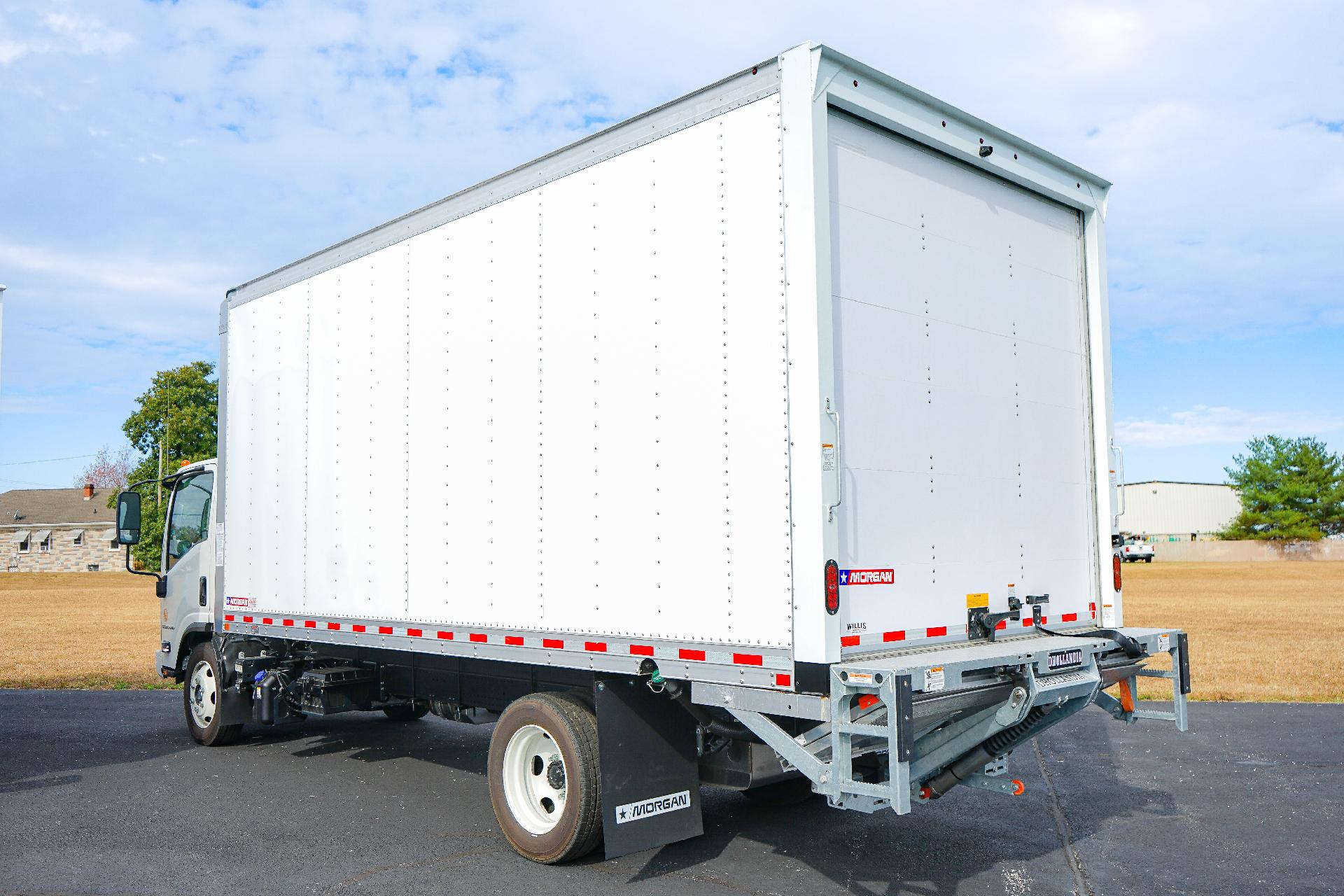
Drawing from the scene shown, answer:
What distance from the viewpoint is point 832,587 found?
4.69m

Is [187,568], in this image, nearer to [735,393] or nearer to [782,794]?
[782,794]

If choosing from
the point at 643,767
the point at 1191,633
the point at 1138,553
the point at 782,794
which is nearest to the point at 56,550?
the point at 1138,553

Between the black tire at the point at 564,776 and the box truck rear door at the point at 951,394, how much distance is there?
167cm

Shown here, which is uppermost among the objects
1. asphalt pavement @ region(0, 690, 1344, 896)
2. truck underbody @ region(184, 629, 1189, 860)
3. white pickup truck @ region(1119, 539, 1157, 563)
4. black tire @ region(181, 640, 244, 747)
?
truck underbody @ region(184, 629, 1189, 860)

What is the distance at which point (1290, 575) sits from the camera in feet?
157

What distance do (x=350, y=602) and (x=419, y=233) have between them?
8.46 ft

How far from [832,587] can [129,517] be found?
726 cm

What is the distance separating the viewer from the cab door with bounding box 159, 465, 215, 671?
32.1 feet

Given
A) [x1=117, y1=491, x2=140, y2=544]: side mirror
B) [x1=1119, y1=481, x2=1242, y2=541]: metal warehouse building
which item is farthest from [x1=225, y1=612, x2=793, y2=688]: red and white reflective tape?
[x1=1119, y1=481, x2=1242, y2=541]: metal warehouse building

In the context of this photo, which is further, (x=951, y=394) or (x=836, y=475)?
(x=951, y=394)

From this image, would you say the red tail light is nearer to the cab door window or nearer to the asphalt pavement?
the asphalt pavement

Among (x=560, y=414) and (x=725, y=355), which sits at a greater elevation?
(x=725, y=355)

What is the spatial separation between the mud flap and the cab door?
548 cm

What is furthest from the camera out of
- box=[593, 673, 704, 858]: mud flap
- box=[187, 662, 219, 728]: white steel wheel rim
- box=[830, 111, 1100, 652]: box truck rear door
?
box=[187, 662, 219, 728]: white steel wheel rim
